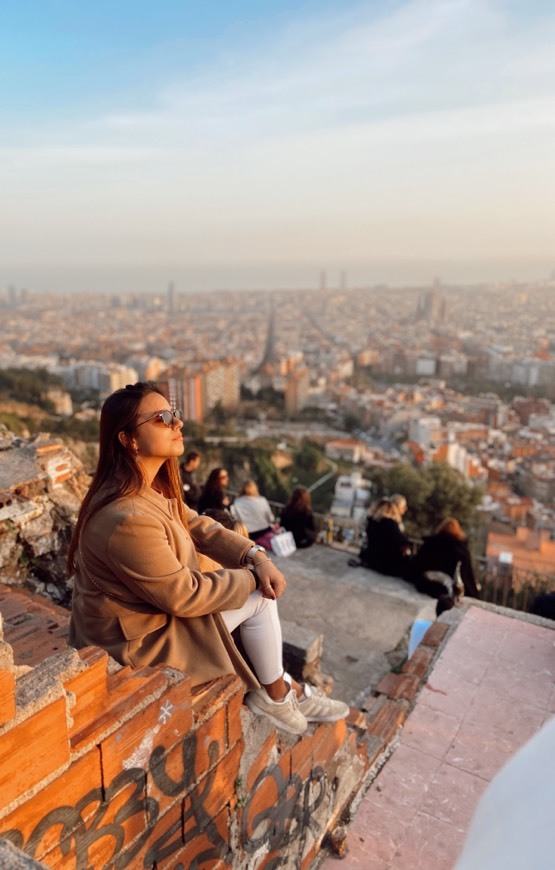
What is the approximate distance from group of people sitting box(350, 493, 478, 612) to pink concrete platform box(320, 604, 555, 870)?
3.56ft

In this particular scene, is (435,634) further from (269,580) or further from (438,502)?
(438,502)

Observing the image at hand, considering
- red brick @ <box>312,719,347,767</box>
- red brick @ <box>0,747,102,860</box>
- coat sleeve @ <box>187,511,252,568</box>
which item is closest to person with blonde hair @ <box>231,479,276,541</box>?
red brick @ <box>312,719,347,767</box>

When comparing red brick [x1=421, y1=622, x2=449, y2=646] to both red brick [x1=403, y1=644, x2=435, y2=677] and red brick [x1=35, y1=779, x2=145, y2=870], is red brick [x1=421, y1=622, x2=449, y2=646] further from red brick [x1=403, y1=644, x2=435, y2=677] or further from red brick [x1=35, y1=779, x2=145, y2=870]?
red brick [x1=35, y1=779, x2=145, y2=870]

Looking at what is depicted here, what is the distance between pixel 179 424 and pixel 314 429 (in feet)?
150

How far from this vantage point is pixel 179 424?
1814mm

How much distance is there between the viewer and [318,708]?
212cm

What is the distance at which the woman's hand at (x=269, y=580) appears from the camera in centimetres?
187

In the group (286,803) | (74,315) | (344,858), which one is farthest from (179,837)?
(74,315)

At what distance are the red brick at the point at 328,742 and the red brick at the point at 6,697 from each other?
4.35 ft

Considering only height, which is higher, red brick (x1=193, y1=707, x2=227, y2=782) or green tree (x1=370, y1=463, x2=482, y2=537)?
red brick (x1=193, y1=707, x2=227, y2=782)

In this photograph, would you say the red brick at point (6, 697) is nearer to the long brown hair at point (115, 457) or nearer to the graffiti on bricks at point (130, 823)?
the graffiti on bricks at point (130, 823)

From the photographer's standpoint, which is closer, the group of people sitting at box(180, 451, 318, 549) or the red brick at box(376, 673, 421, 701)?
the red brick at box(376, 673, 421, 701)

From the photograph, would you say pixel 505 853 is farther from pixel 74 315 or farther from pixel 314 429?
pixel 74 315

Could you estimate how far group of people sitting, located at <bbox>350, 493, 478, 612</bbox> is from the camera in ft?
15.5
